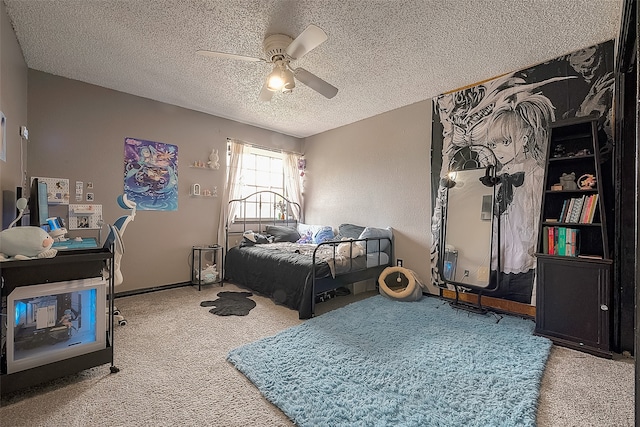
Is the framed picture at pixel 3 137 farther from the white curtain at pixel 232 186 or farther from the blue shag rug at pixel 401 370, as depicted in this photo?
the white curtain at pixel 232 186

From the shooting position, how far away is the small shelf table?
368cm

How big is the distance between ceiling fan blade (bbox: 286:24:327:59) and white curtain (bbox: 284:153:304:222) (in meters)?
2.92

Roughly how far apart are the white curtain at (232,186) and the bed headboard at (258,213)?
0.15ft

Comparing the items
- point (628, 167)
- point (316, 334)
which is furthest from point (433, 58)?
point (316, 334)

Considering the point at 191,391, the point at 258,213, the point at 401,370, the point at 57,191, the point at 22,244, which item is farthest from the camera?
the point at 258,213

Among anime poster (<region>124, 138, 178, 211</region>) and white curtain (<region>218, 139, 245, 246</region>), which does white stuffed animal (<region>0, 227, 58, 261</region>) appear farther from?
white curtain (<region>218, 139, 245, 246</region>)

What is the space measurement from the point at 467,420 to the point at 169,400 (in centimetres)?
156

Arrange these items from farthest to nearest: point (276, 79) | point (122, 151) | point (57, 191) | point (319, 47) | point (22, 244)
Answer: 1. point (122, 151)
2. point (57, 191)
3. point (319, 47)
4. point (276, 79)
5. point (22, 244)

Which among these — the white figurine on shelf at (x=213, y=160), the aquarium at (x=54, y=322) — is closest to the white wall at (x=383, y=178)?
the white figurine on shelf at (x=213, y=160)

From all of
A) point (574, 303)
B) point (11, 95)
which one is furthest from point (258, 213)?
point (574, 303)

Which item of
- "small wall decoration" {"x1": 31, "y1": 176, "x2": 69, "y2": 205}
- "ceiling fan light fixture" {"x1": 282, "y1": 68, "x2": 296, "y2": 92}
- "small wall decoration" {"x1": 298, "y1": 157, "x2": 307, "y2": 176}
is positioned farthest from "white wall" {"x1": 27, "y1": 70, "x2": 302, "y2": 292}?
"ceiling fan light fixture" {"x1": 282, "y1": 68, "x2": 296, "y2": 92}

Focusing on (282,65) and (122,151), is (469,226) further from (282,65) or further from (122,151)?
(122,151)

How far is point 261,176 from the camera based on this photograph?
4703mm

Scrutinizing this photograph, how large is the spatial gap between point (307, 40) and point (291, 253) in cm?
224
